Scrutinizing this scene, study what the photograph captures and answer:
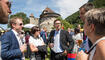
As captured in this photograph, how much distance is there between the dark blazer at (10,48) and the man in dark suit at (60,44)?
1.88m

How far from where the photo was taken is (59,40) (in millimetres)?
5023

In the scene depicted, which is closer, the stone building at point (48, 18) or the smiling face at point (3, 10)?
the smiling face at point (3, 10)

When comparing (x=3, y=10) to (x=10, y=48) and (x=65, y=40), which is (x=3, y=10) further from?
(x=65, y=40)

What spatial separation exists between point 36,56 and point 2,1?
11.7ft

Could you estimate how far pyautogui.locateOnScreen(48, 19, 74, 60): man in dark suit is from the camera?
503 centimetres

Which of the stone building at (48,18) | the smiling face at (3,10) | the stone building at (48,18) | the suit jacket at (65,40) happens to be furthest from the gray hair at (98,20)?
the stone building at (48,18)

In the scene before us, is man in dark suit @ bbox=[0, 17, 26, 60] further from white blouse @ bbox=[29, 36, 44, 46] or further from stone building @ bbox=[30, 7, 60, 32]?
stone building @ bbox=[30, 7, 60, 32]

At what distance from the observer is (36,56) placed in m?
4.84

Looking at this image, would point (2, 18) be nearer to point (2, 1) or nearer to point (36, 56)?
point (2, 1)

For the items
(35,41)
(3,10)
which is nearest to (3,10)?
(3,10)

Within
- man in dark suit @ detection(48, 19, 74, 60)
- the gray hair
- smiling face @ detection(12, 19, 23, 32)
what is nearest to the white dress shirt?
man in dark suit @ detection(48, 19, 74, 60)

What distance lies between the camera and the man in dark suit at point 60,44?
5027 millimetres

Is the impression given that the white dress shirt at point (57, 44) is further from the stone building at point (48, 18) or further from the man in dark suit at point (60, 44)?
the stone building at point (48, 18)

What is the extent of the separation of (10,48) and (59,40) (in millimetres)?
2039
